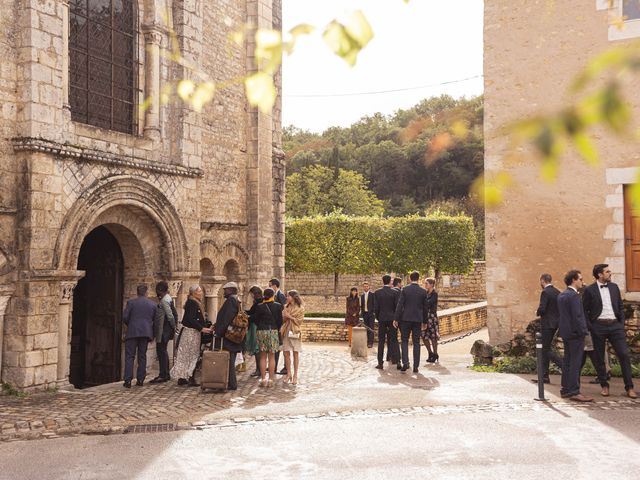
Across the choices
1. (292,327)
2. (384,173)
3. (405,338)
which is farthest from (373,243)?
(384,173)

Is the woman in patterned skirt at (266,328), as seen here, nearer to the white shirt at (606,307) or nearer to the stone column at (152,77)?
the stone column at (152,77)

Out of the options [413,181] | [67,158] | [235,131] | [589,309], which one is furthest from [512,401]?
[413,181]

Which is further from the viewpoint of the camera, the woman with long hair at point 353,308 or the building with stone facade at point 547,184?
the woman with long hair at point 353,308

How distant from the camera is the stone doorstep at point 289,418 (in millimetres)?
6656

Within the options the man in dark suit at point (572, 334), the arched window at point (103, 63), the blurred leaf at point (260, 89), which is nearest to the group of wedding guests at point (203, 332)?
the arched window at point (103, 63)

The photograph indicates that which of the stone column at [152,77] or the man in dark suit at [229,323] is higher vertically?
the stone column at [152,77]

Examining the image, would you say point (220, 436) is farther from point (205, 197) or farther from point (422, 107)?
point (422, 107)

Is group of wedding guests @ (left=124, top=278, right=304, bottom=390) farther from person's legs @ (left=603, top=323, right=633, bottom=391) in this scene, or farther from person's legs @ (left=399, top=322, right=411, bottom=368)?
person's legs @ (left=603, top=323, right=633, bottom=391)

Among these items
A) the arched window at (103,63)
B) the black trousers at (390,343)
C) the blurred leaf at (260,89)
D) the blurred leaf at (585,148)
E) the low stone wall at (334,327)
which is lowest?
the low stone wall at (334,327)

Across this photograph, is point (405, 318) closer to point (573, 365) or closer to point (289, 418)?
point (573, 365)

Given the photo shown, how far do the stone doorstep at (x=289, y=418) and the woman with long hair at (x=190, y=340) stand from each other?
244cm

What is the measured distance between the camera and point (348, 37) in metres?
2.00

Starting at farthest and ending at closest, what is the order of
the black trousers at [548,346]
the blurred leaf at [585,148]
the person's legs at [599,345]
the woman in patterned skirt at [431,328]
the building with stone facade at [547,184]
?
the woman in patterned skirt at [431,328] → the building with stone facade at [547,184] → the black trousers at [548,346] → the person's legs at [599,345] → the blurred leaf at [585,148]

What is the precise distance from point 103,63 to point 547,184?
300 inches
